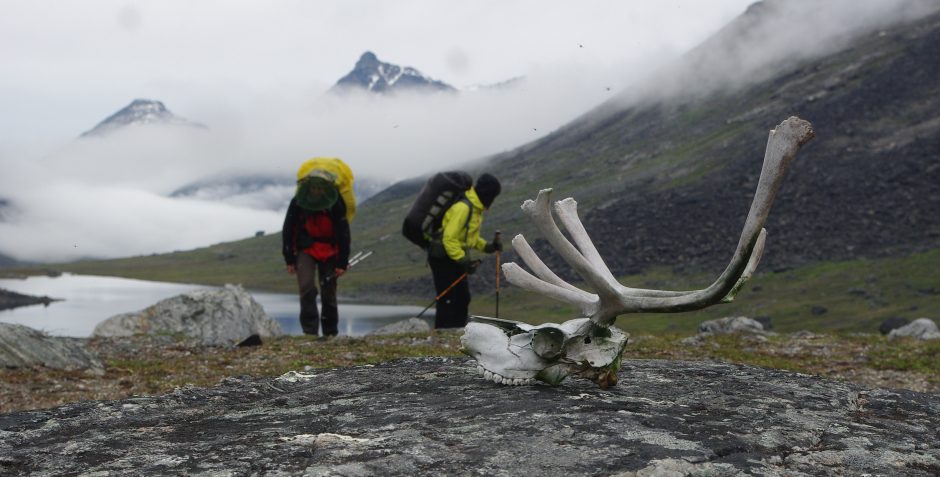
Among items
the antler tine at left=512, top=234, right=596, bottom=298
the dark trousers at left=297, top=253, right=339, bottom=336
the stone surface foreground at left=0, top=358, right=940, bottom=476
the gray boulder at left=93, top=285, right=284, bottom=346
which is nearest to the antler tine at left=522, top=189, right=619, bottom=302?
the antler tine at left=512, top=234, right=596, bottom=298

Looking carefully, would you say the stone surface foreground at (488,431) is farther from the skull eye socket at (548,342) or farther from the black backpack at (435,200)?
the black backpack at (435,200)

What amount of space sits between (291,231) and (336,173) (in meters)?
1.73

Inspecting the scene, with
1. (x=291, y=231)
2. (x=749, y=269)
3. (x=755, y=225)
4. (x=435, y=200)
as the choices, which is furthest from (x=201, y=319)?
(x=755, y=225)

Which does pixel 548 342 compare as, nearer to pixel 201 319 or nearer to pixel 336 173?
pixel 336 173

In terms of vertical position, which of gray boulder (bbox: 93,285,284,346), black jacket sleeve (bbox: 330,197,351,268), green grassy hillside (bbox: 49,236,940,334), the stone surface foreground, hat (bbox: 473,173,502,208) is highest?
hat (bbox: 473,173,502,208)

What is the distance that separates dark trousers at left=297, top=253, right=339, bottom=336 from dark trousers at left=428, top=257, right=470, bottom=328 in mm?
2381

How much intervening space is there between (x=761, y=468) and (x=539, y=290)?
2.61 m

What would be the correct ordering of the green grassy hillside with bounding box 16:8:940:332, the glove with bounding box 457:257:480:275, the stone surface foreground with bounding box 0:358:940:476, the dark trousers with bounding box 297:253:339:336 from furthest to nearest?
1. the green grassy hillside with bounding box 16:8:940:332
2. the dark trousers with bounding box 297:253:339:336
3. the glove with bounding box 457:257:480:275
4. the stone surface foreground with bounding box 0:358:940:476

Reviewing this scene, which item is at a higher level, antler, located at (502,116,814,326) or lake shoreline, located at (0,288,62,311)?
antler, located at (502,116,814,326)

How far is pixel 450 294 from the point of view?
18141 millimetres

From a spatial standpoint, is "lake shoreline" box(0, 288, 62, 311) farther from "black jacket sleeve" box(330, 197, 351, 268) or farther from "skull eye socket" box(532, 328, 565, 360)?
"skull eye socket" box(532, 328, 565, 360)

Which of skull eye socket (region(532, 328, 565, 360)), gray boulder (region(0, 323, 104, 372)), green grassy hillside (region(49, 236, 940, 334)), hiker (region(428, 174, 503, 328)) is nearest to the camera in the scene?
skull eye socket (region(532, 328, 565, 360))

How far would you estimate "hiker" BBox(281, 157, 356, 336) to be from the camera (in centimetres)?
1645

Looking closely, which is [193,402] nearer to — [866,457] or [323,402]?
[323,402]
